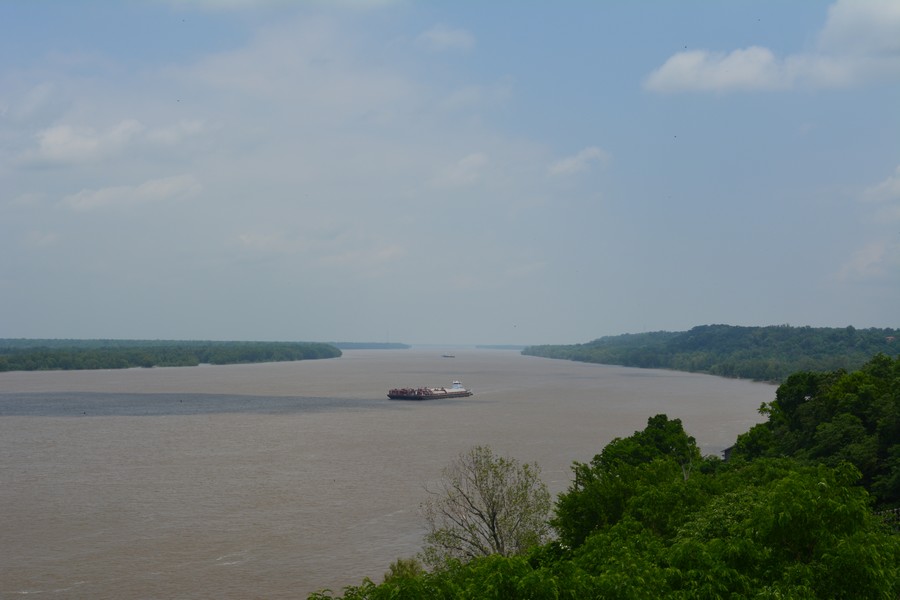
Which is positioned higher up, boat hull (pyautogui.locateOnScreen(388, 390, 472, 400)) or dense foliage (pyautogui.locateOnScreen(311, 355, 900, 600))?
dense foliage (pyautogui.locateOnScreen(311, 355, 900, 600))

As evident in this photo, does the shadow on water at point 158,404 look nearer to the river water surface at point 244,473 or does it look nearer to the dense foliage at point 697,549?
the river water surface at point 244,473

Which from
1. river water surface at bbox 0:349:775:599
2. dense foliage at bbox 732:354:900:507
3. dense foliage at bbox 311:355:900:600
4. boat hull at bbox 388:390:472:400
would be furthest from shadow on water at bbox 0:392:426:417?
dense foliage at bbox 311:355:900:600

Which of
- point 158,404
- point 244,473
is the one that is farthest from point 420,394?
point 244,473

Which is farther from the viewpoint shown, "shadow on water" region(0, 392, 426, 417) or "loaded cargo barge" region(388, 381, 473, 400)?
"loaded cargo barge" region(388, 381, 473, 400)

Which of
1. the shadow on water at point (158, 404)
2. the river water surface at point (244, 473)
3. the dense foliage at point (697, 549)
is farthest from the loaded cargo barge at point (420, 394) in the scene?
the dense foliage at point (697, 549)

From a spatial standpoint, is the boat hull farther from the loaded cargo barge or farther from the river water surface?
the river water surface

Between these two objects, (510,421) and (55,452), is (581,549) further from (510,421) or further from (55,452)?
(510,421)

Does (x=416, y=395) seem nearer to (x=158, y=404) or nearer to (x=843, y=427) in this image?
(x=158, y=404)

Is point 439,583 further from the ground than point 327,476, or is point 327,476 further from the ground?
point 439,583

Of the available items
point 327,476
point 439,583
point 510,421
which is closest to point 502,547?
point 439,583
